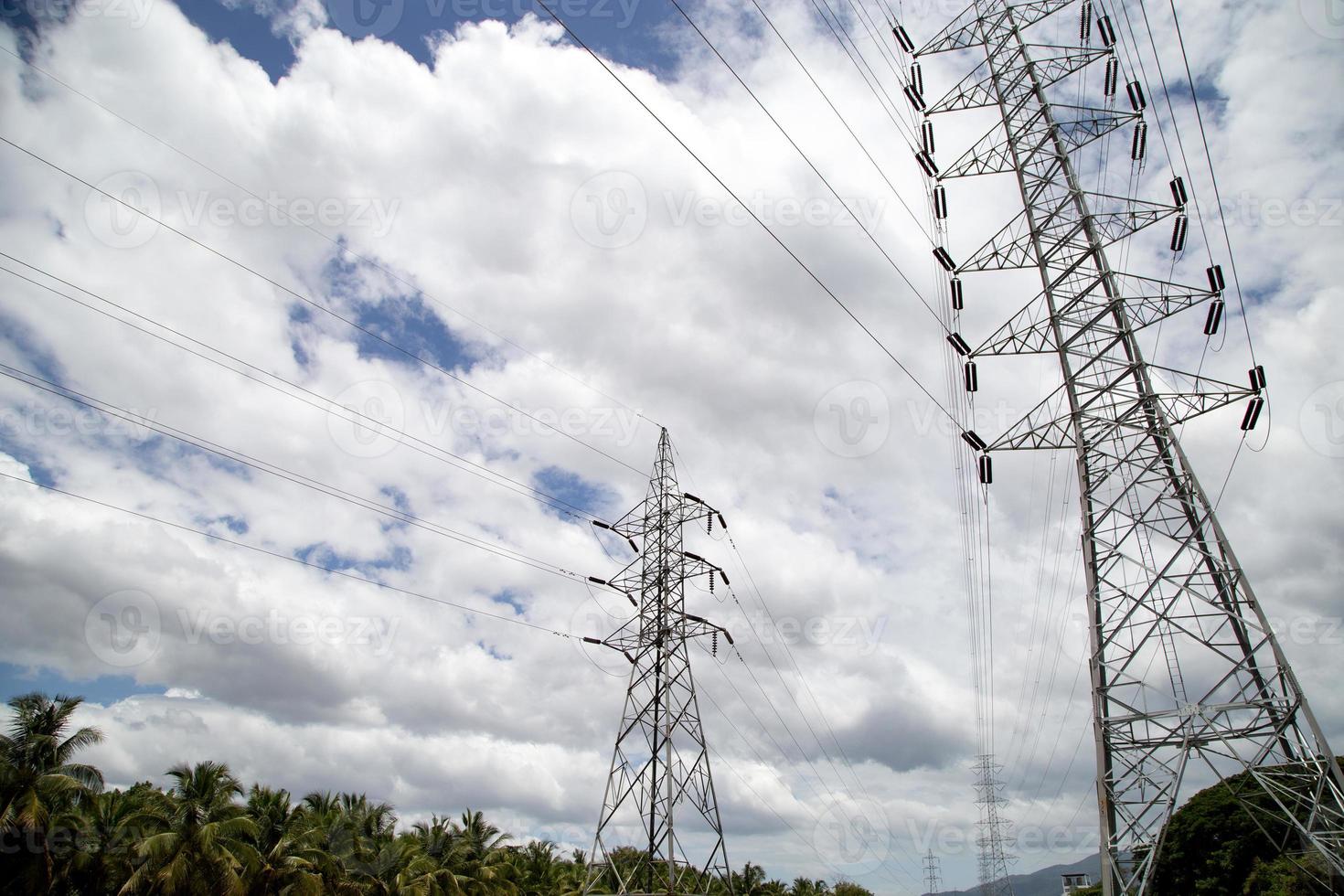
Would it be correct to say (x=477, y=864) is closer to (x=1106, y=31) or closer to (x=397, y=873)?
(x=397, y=873)

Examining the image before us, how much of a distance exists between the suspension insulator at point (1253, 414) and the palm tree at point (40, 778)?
35.6m

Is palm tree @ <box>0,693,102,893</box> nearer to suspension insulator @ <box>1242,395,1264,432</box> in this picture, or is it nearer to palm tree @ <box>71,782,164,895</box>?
palm tree @ <box>71,782,164,895</box>

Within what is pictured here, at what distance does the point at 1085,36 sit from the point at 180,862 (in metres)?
40.9

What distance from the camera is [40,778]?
82.1 ft

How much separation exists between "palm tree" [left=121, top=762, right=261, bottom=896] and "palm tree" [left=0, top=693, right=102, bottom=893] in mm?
2413

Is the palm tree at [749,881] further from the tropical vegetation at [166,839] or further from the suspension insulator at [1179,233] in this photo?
the suspension insulator at [1179,233]

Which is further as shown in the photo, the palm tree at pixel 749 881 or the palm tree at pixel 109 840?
the palm tree at pixel 749 881

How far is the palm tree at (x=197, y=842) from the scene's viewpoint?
25.6m

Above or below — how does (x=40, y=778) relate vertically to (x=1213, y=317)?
below

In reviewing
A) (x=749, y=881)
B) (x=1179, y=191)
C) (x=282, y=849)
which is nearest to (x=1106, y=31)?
(x=1179, y=191)

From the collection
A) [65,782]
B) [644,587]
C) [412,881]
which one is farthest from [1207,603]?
[65,782]

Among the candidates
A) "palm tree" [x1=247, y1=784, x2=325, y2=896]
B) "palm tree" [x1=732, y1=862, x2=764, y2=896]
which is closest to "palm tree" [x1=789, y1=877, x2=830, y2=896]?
"palm tree" [x1=732, y1=862, x2=764, y2=896]

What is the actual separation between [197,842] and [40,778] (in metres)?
5.07

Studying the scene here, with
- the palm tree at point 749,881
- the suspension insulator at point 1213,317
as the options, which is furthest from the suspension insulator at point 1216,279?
the palm tree at point 749,881
